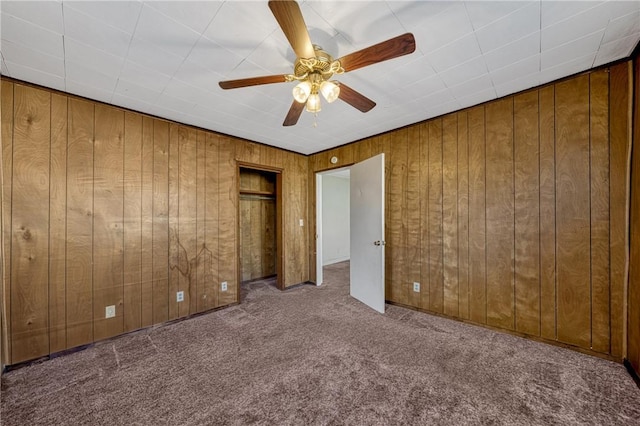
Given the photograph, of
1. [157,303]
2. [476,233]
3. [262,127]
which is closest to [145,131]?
[262,127]

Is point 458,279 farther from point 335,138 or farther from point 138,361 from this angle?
point 138,361

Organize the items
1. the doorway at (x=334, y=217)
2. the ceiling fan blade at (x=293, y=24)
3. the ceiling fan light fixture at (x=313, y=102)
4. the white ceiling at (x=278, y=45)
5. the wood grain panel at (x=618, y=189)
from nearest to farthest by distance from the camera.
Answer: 1. the ceiling fan blade at (x=293, y=24)
2. the white ceiling at (x=278, y=45)
3. the ceiling fan light fixture at (x=313, y=102)
4. the wood grain panel at (x=618, y=189)
5. the doorway at (x=334, y=217)

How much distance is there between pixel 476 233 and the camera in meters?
2.65

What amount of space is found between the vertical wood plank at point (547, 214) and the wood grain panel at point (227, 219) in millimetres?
3589

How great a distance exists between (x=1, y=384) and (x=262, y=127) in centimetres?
324

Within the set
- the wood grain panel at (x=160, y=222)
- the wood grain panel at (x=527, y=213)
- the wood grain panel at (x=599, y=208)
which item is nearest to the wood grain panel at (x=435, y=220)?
the wood grain panel at (x=527, y=213)

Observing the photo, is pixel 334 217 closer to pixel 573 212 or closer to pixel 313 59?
pixel 573 212

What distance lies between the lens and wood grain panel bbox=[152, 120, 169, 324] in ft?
9.03

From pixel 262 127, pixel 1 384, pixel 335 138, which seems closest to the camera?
pixel 1 384

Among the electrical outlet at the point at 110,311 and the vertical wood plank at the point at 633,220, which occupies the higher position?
the vertical wood plank at the point at 633,220

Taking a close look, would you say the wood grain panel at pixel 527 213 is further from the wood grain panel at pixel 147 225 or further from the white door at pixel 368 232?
the wood grain panel at pixel 147 225

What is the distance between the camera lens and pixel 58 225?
2.20 m

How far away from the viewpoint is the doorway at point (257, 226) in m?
4.55

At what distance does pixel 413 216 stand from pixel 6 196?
13.4ft
